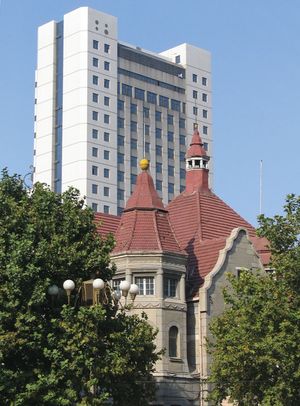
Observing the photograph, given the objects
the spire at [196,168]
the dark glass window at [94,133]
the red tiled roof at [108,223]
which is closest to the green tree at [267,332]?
the red tiled roof at [108,223]

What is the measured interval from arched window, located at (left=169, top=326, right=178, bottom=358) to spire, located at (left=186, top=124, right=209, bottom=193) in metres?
17.1

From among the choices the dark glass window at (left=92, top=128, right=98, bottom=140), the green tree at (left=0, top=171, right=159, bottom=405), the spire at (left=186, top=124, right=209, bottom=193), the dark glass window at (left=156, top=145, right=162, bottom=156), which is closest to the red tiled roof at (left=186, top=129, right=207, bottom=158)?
the spire at (left=186, top=124, right=209, bottom=193)

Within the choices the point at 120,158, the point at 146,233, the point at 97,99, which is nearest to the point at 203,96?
the point at 120,158

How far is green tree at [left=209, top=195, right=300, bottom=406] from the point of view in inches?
1777

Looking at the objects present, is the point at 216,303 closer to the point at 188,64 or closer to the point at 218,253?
the point at 218,253

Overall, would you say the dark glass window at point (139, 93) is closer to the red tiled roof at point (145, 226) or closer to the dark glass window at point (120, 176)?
the dark glass window at point (120, 176)

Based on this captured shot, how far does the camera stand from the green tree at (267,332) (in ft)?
148

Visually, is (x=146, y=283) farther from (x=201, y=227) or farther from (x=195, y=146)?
(x=195, y=146)

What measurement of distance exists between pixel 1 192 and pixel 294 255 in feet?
47.5

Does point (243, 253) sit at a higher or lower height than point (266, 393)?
higher

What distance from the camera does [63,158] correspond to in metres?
152

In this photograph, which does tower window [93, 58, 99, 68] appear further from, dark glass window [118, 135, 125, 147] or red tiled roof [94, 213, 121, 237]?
red tiled roof [94, 213, 121, 237]

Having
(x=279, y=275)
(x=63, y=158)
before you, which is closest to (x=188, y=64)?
(x=63, y=158)

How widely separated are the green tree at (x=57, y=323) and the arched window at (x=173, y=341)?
41.0 feet
